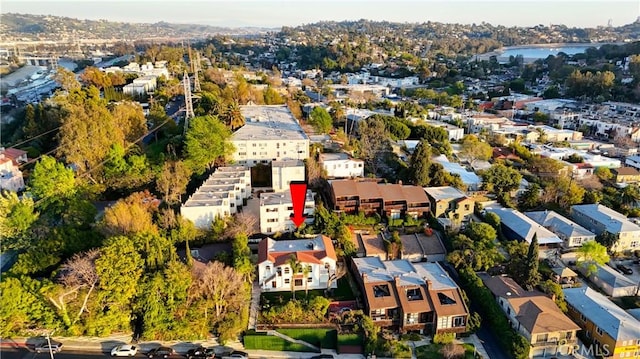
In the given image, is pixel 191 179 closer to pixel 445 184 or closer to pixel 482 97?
pixel 445 184

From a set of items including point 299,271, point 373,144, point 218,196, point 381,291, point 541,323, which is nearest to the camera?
point 541,323

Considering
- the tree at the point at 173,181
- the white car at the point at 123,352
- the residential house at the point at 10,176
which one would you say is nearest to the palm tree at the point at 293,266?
the white car at the point at 123,352

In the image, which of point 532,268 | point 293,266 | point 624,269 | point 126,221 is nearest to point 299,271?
point 293,266

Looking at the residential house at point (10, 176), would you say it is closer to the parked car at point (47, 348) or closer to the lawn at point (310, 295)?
the parked car at point (47, 348)

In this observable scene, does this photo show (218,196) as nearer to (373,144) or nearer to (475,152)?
(373,144)

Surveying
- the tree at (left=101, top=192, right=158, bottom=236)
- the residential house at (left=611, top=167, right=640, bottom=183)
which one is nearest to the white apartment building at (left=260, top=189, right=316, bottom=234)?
the tree at (left=101, top=192, right=158, bottom=236)

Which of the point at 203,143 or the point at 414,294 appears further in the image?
the point at 203,143
